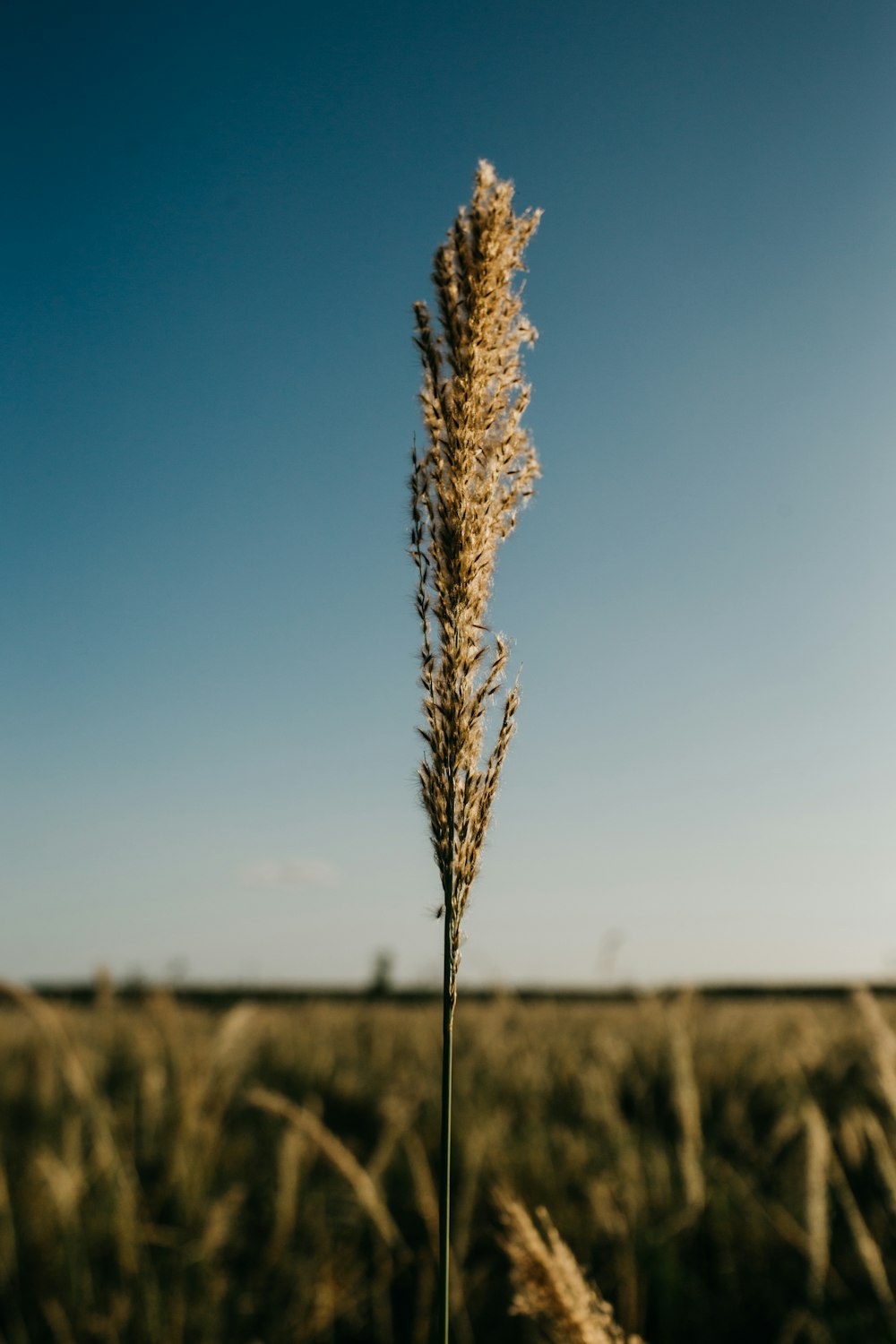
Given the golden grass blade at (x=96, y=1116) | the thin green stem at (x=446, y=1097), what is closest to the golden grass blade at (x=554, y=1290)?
the thin green stem at (x=446, y=1097)

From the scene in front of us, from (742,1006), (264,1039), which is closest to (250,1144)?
(264,1039)

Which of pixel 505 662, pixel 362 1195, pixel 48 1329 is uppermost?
pixel 505 662

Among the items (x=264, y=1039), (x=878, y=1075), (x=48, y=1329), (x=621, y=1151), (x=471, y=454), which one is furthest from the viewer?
(x=264, y=1039)

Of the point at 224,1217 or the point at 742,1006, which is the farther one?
the point at 742,1006

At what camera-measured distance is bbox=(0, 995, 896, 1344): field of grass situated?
386 centimetres

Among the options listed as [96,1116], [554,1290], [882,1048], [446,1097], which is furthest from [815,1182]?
[96,1116]

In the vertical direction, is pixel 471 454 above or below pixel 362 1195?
above

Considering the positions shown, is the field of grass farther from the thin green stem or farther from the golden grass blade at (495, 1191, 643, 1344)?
the thin green stem

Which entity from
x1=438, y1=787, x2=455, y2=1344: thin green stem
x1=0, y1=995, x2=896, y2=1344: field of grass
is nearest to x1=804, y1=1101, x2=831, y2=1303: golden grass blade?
x1=0, y1=995, x2=896, y2=1344: field of grass

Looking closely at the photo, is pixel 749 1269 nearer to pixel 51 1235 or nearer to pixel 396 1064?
pixel 51 1235

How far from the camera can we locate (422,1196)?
328cm

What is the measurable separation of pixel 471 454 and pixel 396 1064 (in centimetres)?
1048

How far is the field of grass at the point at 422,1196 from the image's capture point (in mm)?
3861

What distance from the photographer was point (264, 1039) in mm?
11852
